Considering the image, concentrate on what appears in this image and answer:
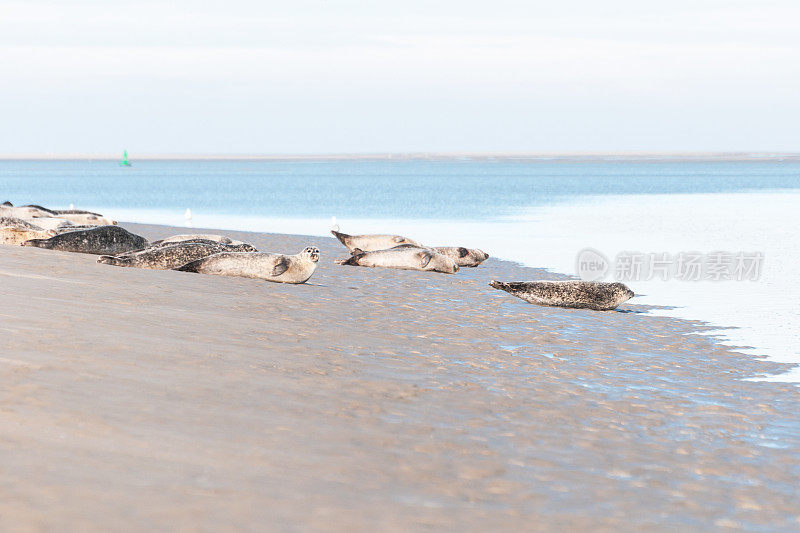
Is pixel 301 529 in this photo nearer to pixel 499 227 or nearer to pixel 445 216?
pixel 499 227

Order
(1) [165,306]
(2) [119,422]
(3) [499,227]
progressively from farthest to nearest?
(3) [499,227], (1) [165,306], (2) [119,422]

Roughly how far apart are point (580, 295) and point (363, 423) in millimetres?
7815

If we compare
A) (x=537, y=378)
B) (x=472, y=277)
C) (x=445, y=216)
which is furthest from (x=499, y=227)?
(x=537, y=378)

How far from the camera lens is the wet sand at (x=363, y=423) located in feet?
14.0

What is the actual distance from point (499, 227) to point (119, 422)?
1178 inches

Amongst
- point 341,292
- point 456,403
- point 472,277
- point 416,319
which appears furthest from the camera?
point 472,277

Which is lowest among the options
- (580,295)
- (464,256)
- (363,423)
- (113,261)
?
(363,423)

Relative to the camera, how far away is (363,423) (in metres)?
5.97

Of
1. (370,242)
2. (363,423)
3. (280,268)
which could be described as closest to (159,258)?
(280,268)

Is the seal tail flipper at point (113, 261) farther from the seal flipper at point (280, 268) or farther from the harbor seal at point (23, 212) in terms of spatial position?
the harbor seal at point (23, 212)

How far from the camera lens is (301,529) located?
3.96 m

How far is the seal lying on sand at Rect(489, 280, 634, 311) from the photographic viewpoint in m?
13.2

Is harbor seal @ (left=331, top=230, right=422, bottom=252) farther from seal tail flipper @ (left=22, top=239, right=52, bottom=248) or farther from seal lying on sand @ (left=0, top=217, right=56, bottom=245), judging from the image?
seal tail flipper @ (left=22, top=239, right=52, bottom=248)

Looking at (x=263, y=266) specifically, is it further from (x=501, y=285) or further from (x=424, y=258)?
(x=424, y=258)
